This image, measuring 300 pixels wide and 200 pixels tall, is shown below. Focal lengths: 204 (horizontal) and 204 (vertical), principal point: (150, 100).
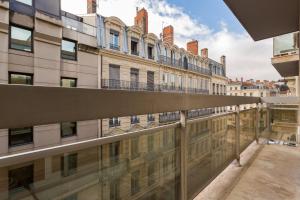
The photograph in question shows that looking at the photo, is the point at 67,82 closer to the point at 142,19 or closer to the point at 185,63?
the point at 142,19

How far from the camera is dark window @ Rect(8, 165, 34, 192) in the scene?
1.73 feet

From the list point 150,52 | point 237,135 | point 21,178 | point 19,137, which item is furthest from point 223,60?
point 21,178

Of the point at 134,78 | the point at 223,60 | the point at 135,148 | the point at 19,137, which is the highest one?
the point at 223,60

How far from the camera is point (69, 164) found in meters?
0.66

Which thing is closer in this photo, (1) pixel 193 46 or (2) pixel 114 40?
(2) pixel 114 40

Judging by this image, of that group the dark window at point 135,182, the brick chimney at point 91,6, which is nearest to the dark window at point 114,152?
the dark window at point 135,182

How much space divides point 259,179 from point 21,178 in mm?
1969

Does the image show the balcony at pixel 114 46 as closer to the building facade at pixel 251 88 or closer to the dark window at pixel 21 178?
the dark window at pixel 21 178

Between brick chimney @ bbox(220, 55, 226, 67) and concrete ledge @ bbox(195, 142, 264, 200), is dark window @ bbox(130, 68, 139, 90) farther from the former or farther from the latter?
brick chimney @ bbox(220, 55, 226, 67)

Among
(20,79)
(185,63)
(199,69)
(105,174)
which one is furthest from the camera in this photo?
(199,69)

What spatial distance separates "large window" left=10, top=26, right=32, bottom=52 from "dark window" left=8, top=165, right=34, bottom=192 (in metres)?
7.82

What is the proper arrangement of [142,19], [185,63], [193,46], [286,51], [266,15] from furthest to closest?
[193,46] < [185,63] < [142,19] < [286,51] < [266,15]

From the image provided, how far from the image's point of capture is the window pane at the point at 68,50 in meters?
8.38

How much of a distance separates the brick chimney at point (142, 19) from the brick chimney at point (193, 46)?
5.15m
